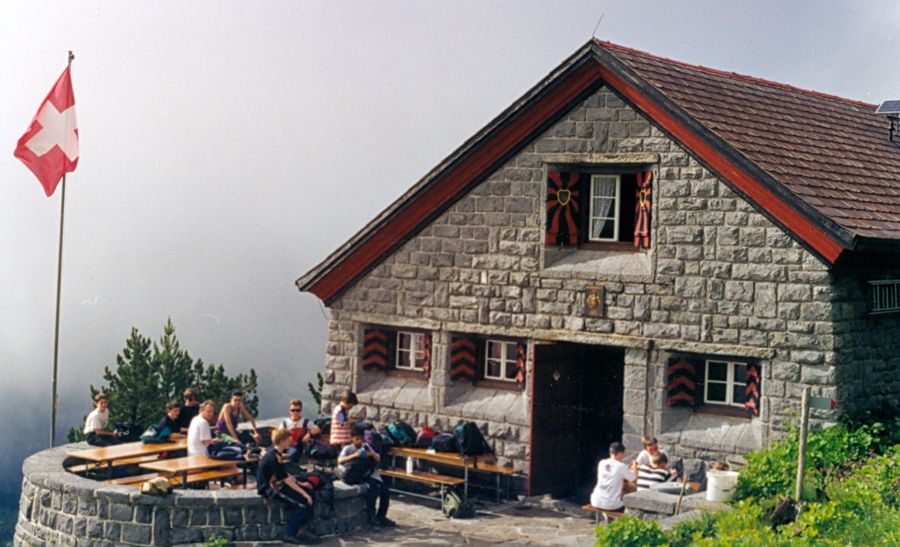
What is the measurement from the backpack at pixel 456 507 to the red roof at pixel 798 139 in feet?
20.0

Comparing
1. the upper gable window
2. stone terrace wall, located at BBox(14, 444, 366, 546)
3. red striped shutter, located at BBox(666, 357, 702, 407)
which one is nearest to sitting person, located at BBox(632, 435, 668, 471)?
red striped shutter, located at BBox(666, 357, 702, 407)

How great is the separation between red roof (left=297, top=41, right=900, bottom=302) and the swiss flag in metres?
4.25

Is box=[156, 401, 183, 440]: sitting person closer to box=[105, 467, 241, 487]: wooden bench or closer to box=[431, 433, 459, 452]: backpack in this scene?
box=[105, 467, 241, 487]: wooden bench

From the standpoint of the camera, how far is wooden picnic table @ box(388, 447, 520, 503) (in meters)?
19.0

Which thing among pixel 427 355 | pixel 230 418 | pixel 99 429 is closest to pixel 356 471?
pixel 230 418

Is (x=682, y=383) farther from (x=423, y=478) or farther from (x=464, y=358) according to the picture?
(x=423, y=478)

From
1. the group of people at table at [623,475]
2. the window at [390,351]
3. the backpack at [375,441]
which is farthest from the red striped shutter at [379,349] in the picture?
the group of people at table at [623,475]

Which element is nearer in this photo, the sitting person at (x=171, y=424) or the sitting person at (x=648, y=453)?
the sitting person at (x=648, y=453)

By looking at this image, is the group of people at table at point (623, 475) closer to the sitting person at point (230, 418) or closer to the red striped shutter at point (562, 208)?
the red striped shutter at point (562, 208)

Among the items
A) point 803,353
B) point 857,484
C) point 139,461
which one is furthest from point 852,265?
point 139,461

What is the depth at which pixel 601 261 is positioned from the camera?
18.9 metres

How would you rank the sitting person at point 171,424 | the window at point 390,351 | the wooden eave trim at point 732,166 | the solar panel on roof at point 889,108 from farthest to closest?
1. the solar panel on roof at point 889,108
2. the window at point 390,351
3. the sitting person at point 171,424
4. the wooden eave trim at point 732,166

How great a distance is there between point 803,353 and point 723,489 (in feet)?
8.02

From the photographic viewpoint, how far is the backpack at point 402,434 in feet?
65.9
